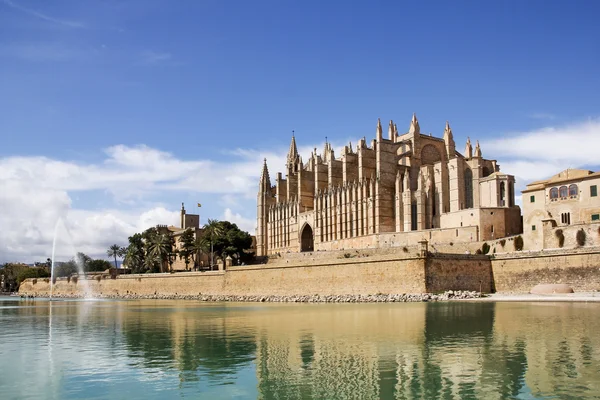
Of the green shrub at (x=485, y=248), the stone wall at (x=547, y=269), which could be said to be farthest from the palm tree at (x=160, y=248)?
the stone wall at (x=547, y=269)

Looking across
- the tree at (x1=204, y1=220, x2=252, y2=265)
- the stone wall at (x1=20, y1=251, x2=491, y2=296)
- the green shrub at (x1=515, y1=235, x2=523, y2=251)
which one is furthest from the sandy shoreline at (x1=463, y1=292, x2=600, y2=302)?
the tree at (x1=204, y1=220, x2=252, y2=265)

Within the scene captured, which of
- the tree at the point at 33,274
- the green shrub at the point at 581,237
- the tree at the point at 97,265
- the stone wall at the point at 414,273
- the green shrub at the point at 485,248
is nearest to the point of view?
the stone wall at the point at 414,273

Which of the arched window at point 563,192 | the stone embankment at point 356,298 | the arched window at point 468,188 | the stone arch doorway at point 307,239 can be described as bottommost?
the stone embankment at point 356,298

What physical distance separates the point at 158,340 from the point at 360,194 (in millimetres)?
40682

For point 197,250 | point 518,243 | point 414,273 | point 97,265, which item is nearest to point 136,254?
point 197,250

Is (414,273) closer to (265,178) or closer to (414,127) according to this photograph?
(414,127)

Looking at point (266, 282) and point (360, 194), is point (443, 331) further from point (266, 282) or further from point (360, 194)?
point (360, 194)

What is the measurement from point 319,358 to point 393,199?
43.4m

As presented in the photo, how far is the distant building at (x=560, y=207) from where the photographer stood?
123 feet

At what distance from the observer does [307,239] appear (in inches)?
2702

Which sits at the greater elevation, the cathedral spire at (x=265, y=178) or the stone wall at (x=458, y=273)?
the cathedral spire at (x=265, y=178)

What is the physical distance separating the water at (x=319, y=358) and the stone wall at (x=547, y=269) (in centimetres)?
818

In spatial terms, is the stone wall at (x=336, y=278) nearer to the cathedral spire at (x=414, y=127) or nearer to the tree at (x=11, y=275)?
the cathedral spire at (x=414, y=127)

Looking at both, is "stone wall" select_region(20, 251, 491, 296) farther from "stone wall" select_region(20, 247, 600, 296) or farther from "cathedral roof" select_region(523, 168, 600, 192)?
"cathedral roof" select_region(523, 168, 600, 192)
